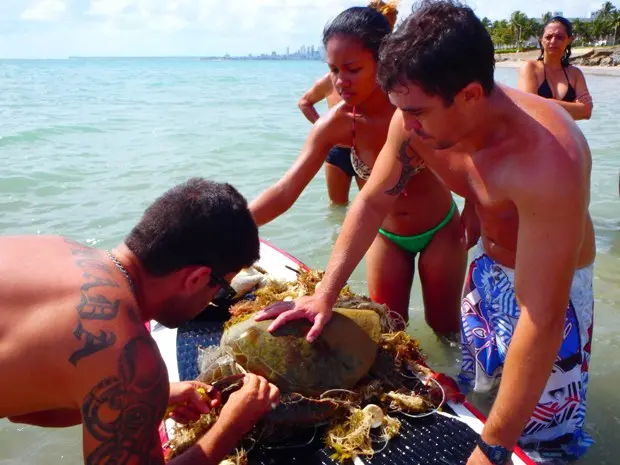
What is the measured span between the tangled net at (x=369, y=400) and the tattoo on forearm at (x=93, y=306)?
3.36 feet

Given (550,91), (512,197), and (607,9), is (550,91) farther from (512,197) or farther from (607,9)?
(607,9)

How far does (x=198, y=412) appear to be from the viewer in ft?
8.24

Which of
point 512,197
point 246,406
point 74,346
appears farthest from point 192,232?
point 512,197

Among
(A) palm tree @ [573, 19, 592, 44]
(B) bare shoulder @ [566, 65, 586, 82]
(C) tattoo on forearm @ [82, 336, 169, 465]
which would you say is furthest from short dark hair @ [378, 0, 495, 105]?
(A) palm tree @ [573, 19, 592, 44]

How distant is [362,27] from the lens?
3047 millimetres

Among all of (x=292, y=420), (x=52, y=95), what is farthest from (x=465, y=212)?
(x=52, y=95)

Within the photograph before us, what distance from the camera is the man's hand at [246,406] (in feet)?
7.47

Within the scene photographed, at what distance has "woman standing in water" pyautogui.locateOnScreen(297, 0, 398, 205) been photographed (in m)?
4.23

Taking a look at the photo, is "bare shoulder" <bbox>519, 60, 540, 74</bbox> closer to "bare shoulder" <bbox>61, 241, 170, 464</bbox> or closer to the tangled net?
the tangled net

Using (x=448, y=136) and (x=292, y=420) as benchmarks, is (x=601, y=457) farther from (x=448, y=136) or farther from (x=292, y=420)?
(x=448, y=136)

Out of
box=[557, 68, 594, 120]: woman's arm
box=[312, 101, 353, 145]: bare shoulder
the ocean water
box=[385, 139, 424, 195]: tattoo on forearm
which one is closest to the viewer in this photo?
box=[385, 139, 424, 195]: tattoo on forearm

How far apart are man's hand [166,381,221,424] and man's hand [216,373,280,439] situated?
0.20m

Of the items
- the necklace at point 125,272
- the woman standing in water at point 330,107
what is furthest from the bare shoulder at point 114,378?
the woman standing in water at point 330,107

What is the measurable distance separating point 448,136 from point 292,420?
1412mm
